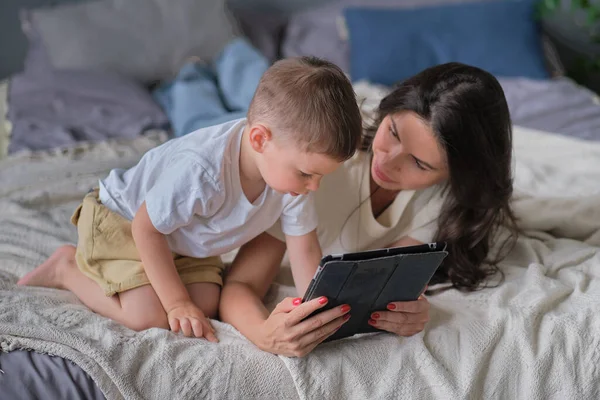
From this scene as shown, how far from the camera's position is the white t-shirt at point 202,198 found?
46.0 inches

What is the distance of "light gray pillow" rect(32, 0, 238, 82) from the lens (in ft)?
7.91

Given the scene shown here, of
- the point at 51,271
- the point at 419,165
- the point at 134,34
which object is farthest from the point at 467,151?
the point at 134,34

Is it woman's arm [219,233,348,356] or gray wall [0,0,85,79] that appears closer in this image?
woman's arm [219,233,348,356]

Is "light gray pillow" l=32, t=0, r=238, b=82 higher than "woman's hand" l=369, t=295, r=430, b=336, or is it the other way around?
"light gray pillow" l=32, t=0, r=238, b=82

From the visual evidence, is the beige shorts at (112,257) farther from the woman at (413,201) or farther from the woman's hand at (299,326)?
the woman's hand at (299,326)

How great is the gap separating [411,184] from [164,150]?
18.3 inches

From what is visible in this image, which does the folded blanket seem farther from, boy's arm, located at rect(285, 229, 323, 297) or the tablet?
the tablet

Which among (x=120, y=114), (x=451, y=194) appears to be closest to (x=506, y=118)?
(x=451, y=194)

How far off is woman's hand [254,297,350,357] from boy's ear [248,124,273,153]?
9.8 inches

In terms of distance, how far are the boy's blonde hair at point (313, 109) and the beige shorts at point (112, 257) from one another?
0.34 m

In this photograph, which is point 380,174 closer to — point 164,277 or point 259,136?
point 259,136

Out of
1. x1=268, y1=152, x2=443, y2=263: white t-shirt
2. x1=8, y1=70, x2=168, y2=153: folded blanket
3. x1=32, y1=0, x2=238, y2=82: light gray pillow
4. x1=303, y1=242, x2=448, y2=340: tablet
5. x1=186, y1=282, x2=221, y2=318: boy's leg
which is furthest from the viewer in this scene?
x1=32, y1=0, x2=238, y2=82: light gray pillow

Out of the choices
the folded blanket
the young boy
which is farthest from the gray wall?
the young boy

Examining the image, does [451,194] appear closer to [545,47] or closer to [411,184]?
[411,184]
